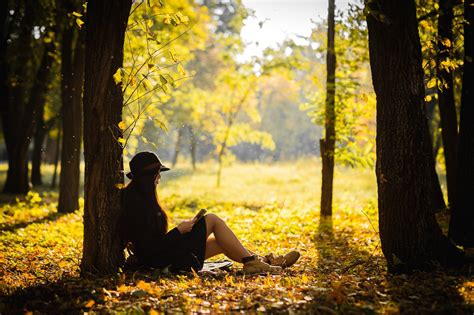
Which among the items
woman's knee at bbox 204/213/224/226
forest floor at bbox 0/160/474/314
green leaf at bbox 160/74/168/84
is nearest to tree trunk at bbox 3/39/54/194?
forest floor at bbox 0/160/474/314

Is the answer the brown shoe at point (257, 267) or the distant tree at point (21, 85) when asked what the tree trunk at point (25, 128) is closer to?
the distant tree at point (21, 85)

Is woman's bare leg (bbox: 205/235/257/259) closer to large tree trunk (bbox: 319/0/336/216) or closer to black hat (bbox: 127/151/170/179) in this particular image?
black hat (bbox: 127/151/170/179)

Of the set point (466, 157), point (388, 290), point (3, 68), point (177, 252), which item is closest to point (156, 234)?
point (177, 252)

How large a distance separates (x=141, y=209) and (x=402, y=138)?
9.23 feet

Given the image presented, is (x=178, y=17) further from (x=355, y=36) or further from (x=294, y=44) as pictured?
(x=294, y=44)

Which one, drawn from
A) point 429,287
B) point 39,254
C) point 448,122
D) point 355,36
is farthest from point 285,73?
point 429,287

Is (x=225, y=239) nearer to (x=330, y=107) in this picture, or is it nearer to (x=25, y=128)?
(x=330, y=107)

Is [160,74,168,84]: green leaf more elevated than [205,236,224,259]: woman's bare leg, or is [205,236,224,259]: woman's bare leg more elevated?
[160,74,168,84]: green leaf

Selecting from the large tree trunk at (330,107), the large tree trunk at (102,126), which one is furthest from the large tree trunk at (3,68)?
the large tree trunk at (102,126)

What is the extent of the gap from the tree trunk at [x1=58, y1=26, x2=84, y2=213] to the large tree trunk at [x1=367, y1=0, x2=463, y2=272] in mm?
7404

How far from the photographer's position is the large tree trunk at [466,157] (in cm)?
585

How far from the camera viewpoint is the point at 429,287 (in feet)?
13.9

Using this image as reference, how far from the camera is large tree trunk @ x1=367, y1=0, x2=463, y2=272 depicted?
15.1 ft

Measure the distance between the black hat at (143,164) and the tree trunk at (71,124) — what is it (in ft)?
18.5
